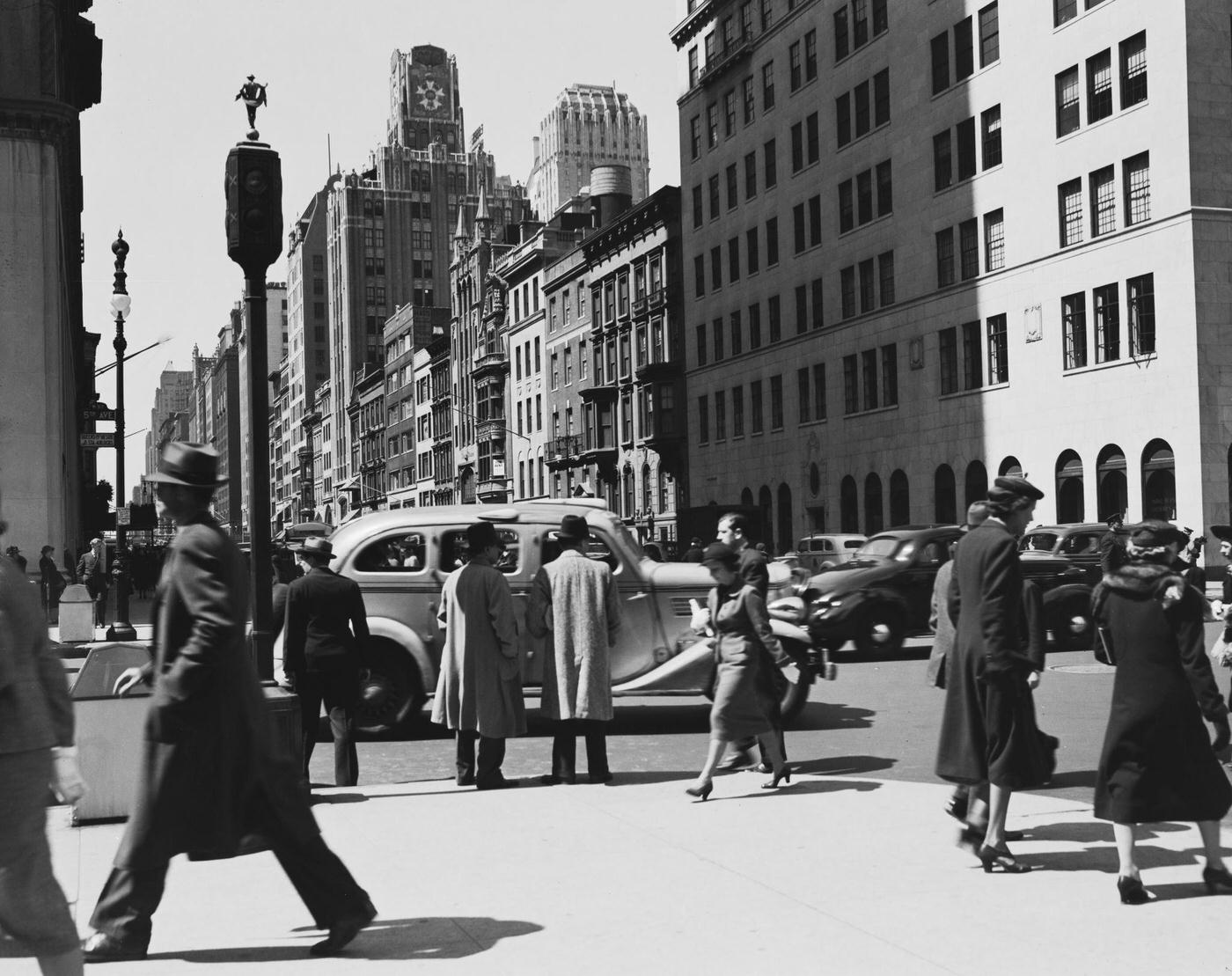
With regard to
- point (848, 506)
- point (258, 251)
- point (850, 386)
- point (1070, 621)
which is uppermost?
point (850, 386)

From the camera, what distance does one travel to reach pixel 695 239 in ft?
212

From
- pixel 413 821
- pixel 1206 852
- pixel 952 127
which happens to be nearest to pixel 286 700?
pixel 413 821

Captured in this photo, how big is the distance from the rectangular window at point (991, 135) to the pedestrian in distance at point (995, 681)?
128 feet

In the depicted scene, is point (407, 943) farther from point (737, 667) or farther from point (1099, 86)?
point (1099, 86)

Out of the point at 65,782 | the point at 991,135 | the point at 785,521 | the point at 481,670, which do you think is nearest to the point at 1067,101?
the point at 991,135

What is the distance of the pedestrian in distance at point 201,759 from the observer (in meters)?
5.25

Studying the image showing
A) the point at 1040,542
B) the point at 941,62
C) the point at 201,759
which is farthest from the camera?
the point at 941,62

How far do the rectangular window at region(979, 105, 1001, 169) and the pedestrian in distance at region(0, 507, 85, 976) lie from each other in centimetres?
4245

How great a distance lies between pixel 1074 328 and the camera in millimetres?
39906

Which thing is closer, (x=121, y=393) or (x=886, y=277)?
(x=121, y=393)

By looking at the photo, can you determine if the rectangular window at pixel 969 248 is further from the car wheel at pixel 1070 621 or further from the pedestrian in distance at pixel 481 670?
Answer: the pedestrian in distance at pixel 481 670

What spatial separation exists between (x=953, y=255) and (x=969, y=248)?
851mm

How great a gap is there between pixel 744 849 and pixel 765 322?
52.0 metres

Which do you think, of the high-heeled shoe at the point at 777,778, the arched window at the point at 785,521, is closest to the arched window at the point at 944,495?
the arched window at the point at 785,521
